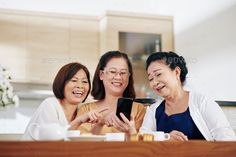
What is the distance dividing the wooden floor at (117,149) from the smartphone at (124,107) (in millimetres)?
462

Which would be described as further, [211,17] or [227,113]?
[211,17]

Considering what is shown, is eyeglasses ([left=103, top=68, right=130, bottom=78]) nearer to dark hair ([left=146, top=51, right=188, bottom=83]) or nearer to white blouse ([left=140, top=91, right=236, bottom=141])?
dark hair ([left=146, top=51, right=188, bottom=83])

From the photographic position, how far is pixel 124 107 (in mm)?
1601

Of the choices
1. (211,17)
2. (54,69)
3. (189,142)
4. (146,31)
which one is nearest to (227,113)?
(211,17)

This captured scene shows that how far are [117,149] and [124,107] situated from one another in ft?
1.65

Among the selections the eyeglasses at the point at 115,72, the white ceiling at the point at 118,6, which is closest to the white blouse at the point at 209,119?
the eyeglasses at the point at 115,72

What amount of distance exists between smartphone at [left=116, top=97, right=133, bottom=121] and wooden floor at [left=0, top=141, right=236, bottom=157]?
18.2 inches

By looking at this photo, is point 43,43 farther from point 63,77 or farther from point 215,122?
point 215,122

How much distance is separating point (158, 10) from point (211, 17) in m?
0.93

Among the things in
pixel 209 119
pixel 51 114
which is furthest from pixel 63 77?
pixel 209 119

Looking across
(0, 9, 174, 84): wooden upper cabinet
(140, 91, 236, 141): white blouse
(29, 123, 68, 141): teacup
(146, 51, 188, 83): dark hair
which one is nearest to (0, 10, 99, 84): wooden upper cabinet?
(0, 9, 174, 84): wooden upper cabinet

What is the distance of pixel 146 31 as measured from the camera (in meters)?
2.96

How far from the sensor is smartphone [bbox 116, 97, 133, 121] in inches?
62.8

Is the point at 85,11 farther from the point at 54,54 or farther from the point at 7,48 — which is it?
the point at 7,48
